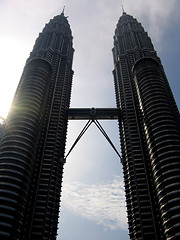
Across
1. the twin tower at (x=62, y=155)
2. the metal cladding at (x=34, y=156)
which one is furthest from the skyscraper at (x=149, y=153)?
the metal cladding at (x=34, y=156)

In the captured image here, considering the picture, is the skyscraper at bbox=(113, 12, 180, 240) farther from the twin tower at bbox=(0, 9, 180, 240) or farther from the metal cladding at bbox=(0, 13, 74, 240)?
the metal cladding at bbox=(0, 13, 74, 240)

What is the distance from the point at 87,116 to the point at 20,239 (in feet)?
253

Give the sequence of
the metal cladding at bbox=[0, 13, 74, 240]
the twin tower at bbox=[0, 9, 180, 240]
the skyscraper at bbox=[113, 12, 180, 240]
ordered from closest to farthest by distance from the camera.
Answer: the metal cladding at bbox=[0, 13, 74, 240] → the twin tower at bbox=[0, 9, 180, 240] → the skyscraper at bbox=[113, 12, 180, 240]

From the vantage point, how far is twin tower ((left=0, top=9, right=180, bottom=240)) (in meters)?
80.9

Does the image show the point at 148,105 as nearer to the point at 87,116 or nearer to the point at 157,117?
the point at 157,117

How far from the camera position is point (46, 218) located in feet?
290

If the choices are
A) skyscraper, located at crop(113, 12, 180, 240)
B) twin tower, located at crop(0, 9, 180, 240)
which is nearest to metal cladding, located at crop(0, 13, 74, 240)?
twin tower, located at crop(0, 9, 180, 240)

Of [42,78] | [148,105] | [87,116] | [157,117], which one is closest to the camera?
[157,117]

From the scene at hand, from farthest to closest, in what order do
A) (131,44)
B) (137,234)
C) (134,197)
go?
1. (131,44)
2. (134,197)
3. (137,234)

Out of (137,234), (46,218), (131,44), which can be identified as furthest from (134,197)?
(131,44)

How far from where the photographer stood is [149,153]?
100m

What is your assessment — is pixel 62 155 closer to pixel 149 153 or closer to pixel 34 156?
pixel 34 156

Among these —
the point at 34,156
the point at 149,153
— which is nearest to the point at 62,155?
the point at 34,156

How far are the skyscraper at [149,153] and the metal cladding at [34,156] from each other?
3384 cm
